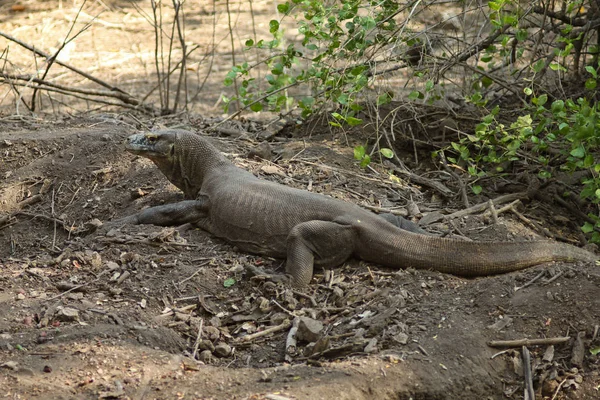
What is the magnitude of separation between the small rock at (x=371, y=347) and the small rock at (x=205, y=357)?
883 mm

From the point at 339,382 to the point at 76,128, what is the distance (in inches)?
201

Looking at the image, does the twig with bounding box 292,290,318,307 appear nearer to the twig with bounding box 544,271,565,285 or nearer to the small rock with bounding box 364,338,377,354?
the small rock with bounding box 364,338,377,354

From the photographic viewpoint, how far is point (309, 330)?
4.65 m

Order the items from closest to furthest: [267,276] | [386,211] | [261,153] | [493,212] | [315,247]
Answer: [267,276] → [315,247] → [493,212] → [386,211] → [261,153]

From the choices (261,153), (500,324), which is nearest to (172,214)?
(261,153)

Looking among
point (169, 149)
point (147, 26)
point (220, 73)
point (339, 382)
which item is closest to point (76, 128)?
point (169, 149)

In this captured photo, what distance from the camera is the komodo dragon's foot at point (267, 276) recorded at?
5348mm

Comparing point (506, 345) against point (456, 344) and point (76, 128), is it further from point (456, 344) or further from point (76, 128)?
point (76, 128)

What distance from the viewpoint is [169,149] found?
669cm

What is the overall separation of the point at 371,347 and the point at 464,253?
3.55 ft

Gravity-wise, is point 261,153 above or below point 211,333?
above

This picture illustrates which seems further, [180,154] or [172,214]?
[180,154]

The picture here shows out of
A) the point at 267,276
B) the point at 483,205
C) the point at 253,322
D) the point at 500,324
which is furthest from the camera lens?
the point at 483,205

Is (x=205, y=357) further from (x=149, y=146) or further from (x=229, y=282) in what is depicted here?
(x=149, y=146)
